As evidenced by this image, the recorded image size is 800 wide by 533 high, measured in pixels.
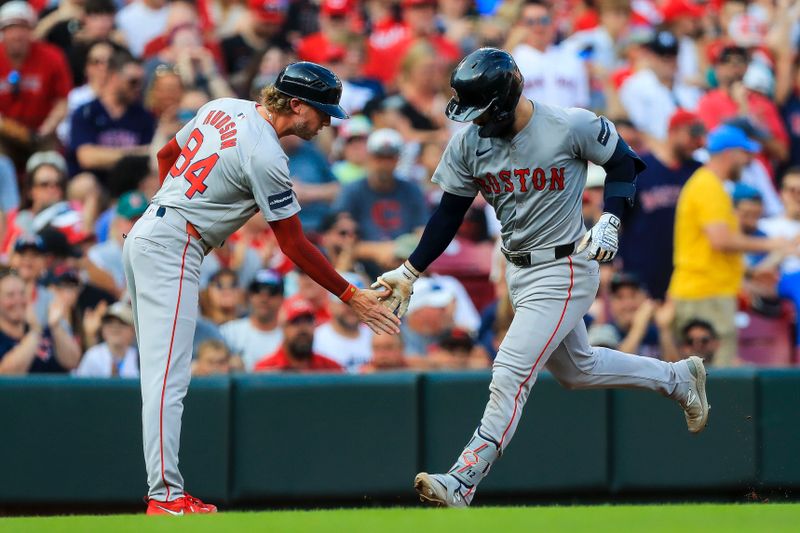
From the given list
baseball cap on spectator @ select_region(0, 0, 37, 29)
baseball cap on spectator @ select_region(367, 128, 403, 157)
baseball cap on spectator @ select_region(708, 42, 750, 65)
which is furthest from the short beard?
baseball cap on spectator @ select_region(708, 42, 750, 65)

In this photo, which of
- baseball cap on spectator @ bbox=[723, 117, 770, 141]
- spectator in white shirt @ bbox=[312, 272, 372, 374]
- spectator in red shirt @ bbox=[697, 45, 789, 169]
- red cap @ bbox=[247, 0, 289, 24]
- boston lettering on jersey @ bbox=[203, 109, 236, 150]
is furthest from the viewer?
red cap @ bbox=[247, 0, 289, 24]

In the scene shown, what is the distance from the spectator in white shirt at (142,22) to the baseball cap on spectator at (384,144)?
261 cm

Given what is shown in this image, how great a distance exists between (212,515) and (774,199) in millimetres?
6882

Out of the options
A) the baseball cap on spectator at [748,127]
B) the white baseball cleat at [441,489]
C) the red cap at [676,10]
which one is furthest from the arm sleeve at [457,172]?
the red cap at [676,10]

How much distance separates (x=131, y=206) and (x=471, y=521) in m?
4.78

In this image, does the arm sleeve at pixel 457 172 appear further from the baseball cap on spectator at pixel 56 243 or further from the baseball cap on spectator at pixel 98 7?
the baseball cap on spectator at pixel 98 7

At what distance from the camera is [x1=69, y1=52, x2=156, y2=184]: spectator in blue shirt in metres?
10.3

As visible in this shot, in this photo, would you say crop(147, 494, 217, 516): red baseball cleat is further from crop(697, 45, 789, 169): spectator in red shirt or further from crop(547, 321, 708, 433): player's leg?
crop(697, 45, 789, 169): spectator in red shirt

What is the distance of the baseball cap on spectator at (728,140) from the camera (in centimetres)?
980

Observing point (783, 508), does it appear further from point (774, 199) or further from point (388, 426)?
point (774, 199)

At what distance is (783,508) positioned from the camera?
5801 millimetres

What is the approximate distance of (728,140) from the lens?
387 inches

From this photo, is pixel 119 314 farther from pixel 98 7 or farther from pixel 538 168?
pixel 98 7

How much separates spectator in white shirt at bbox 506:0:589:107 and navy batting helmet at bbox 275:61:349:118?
5.27 m
